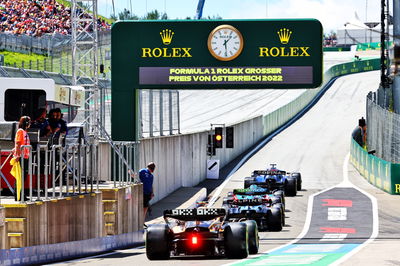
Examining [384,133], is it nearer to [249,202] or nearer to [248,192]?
[248,192]

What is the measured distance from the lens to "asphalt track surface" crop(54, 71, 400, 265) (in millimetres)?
18133

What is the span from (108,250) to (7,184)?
4.70 meters

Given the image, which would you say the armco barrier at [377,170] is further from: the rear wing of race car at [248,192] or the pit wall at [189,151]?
the rear wing of race car at [248,192]

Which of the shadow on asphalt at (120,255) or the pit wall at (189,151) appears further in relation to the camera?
the pit wall at (189,151)

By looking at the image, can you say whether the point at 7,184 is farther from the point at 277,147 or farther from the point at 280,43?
the point at 277,147

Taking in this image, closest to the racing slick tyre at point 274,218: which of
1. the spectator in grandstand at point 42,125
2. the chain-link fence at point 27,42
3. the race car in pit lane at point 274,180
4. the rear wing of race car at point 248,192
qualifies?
the rear wing of race car at point 248,192

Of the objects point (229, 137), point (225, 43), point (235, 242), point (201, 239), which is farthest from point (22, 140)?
point (229, 137)

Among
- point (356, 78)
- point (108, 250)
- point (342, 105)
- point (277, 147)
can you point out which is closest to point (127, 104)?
point (108, 250)

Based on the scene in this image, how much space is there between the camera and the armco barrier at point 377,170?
37.9 m

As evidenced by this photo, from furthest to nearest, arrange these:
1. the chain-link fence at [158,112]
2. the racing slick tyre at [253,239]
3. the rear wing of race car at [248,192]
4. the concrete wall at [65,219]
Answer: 1. the chain-link fence at [158,112]
2. the rear wing of race car at [248,192]
3. the racing slick tyre at [253,239]
4. the concrete wall at [65,219]

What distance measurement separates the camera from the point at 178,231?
1798 centimetres

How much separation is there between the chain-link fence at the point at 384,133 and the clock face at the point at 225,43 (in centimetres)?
1263

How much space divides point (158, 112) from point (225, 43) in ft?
23.8

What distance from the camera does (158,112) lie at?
115 feet
